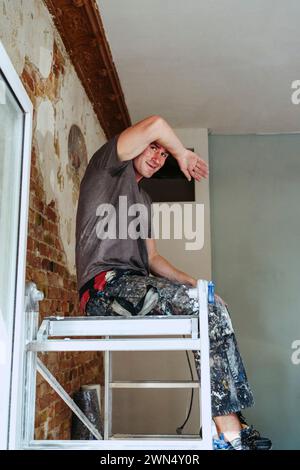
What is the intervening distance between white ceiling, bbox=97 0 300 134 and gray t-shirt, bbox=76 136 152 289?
1.22 meters

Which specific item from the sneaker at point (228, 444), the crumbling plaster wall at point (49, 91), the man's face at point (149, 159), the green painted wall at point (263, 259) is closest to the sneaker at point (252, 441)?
the sneaker at point (228, 444)

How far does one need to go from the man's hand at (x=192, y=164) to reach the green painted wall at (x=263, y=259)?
7.67ft

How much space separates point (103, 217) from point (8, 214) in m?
0.52

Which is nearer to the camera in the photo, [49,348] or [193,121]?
[49,348]

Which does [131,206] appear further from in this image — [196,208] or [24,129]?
[196,208]

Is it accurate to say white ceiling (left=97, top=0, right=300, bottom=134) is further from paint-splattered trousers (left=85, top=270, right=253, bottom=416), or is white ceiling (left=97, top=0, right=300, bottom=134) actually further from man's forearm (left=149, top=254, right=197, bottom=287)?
paint-splattered trousers (left=85, top=270, right=253, bottom=416)

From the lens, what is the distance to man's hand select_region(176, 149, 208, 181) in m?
1.97

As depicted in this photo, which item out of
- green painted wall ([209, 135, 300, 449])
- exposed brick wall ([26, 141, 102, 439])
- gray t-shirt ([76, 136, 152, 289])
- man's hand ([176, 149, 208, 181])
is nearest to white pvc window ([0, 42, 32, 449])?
gray t-shirt ([76, 136, 152, 289])

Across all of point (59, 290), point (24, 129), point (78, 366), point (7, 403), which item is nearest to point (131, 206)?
point (24, 129)

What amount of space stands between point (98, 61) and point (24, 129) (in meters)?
1.72

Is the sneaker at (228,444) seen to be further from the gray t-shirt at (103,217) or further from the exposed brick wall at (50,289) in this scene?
the exposed brick wall at (50,289)

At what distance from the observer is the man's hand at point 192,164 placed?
1975mm

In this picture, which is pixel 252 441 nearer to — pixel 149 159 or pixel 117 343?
pixel 117 343

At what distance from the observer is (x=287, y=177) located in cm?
439
